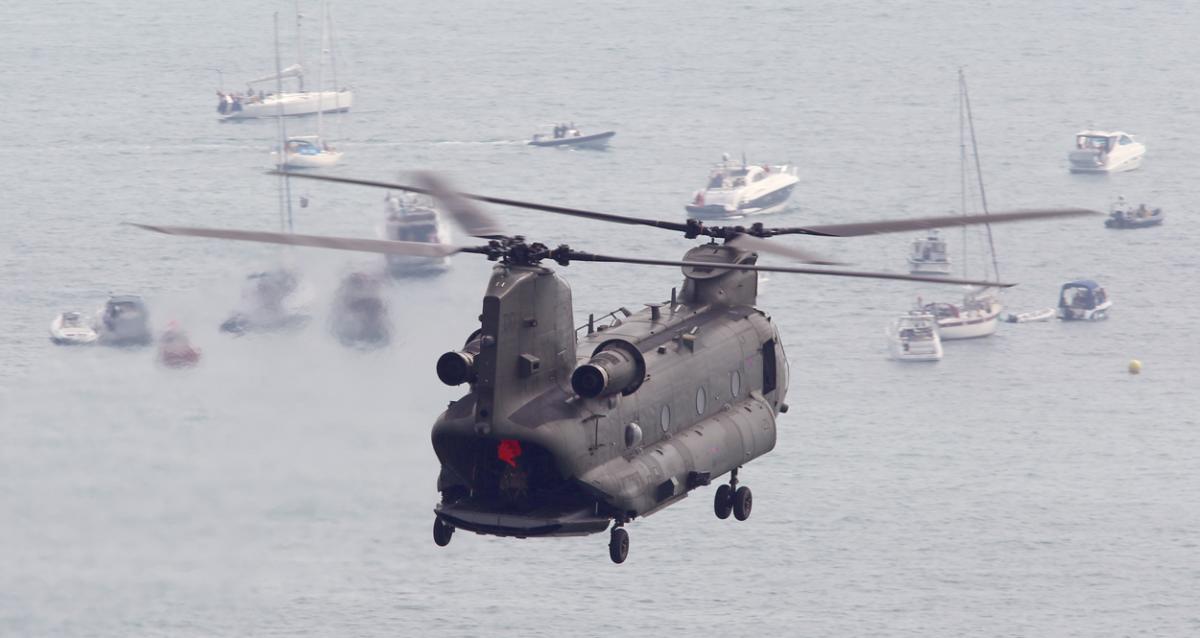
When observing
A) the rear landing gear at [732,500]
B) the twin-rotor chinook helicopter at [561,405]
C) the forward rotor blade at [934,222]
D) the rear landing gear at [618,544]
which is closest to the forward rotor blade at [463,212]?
the twin-rotor chinook helicopter at [561,405]

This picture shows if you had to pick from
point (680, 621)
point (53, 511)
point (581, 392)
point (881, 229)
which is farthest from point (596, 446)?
point (53, 511)

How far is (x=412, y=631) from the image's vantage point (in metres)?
191

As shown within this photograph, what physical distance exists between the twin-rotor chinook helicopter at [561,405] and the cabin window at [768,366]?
2.98 meters

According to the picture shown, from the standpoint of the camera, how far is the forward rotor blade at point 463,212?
1740 inches

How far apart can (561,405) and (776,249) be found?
18.9 ft

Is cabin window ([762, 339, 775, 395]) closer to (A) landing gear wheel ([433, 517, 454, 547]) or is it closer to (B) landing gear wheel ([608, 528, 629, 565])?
(B) landing gear wheel ([608, 528, 629, 565])

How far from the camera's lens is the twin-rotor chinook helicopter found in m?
42.0

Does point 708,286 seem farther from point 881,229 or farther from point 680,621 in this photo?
point 680,621

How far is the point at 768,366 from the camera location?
5000 centimetres

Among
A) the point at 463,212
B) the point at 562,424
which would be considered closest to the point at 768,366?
the point at 562,424

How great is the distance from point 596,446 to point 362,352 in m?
151

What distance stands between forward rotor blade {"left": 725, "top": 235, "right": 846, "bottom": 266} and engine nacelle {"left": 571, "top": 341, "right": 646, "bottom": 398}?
3.62 metres

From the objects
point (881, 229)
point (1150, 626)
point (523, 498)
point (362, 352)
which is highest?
point (881, 229)

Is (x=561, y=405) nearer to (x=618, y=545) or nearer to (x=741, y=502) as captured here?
(x=618, y=545)
